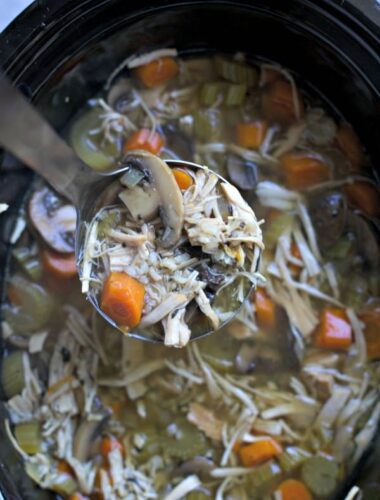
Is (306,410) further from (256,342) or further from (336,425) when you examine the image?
(256,342)

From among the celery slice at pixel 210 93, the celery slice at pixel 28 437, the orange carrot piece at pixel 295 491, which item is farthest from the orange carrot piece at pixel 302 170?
the celery slice at pixel 28 437

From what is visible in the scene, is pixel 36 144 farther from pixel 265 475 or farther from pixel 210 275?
pixel 265 475

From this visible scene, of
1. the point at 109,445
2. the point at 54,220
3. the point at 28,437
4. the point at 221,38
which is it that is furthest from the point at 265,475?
the point at 221,38

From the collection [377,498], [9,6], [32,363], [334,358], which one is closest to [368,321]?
[334,358]

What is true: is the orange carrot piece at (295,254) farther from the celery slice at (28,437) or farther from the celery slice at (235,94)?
the celery slice at (28,437)

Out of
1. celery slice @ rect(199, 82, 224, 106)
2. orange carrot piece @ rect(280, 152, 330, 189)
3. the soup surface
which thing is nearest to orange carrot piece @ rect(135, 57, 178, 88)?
the soup surface
